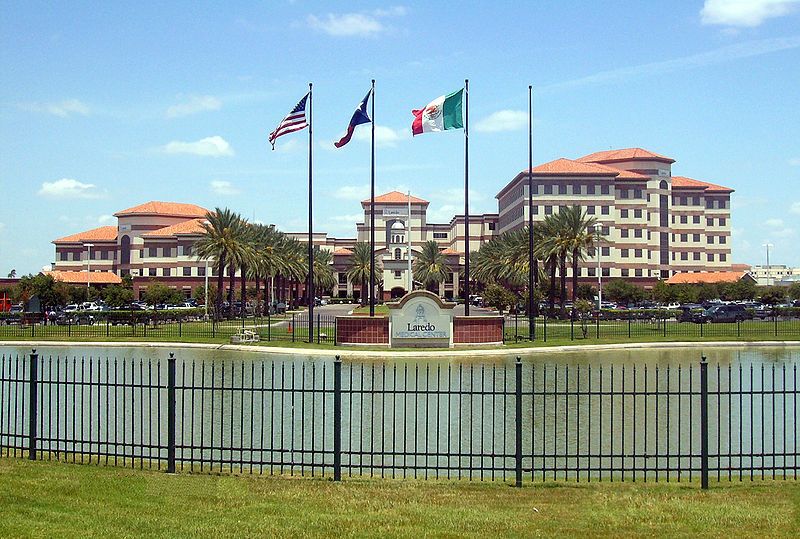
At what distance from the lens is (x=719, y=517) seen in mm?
11492

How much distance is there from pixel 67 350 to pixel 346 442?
3038cm

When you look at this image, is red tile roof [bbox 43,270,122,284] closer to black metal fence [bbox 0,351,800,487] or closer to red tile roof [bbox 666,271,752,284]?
red tile roof [bbox 666,271,752,284]

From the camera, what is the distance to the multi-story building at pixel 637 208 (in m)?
127

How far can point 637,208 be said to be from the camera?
130 metres

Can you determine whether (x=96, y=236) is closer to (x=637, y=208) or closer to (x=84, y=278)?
(x=84, y=278)

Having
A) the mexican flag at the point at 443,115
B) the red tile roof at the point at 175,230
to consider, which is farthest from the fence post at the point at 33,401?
the red tile roof at the point at 175,230

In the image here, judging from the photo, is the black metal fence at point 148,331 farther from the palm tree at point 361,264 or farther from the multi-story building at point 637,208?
the multi-story building at point 637,208

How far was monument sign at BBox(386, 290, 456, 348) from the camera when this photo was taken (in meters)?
46.1

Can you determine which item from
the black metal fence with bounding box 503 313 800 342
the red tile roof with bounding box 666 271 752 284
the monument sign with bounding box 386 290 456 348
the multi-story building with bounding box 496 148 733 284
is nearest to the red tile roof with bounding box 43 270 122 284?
the multi-story building with bounding box 496 148 733 284

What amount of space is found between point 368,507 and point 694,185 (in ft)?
445

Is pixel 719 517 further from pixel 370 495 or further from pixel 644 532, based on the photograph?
pixel 370 495

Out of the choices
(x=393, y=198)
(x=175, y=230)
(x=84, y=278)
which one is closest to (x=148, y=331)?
(x=84, y=278)

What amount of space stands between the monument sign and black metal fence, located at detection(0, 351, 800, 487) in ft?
50.9

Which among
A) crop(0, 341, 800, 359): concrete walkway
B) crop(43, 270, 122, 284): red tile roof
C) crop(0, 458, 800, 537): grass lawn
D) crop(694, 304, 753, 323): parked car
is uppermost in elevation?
crop(43, 270, 122, 284): red tile roof
